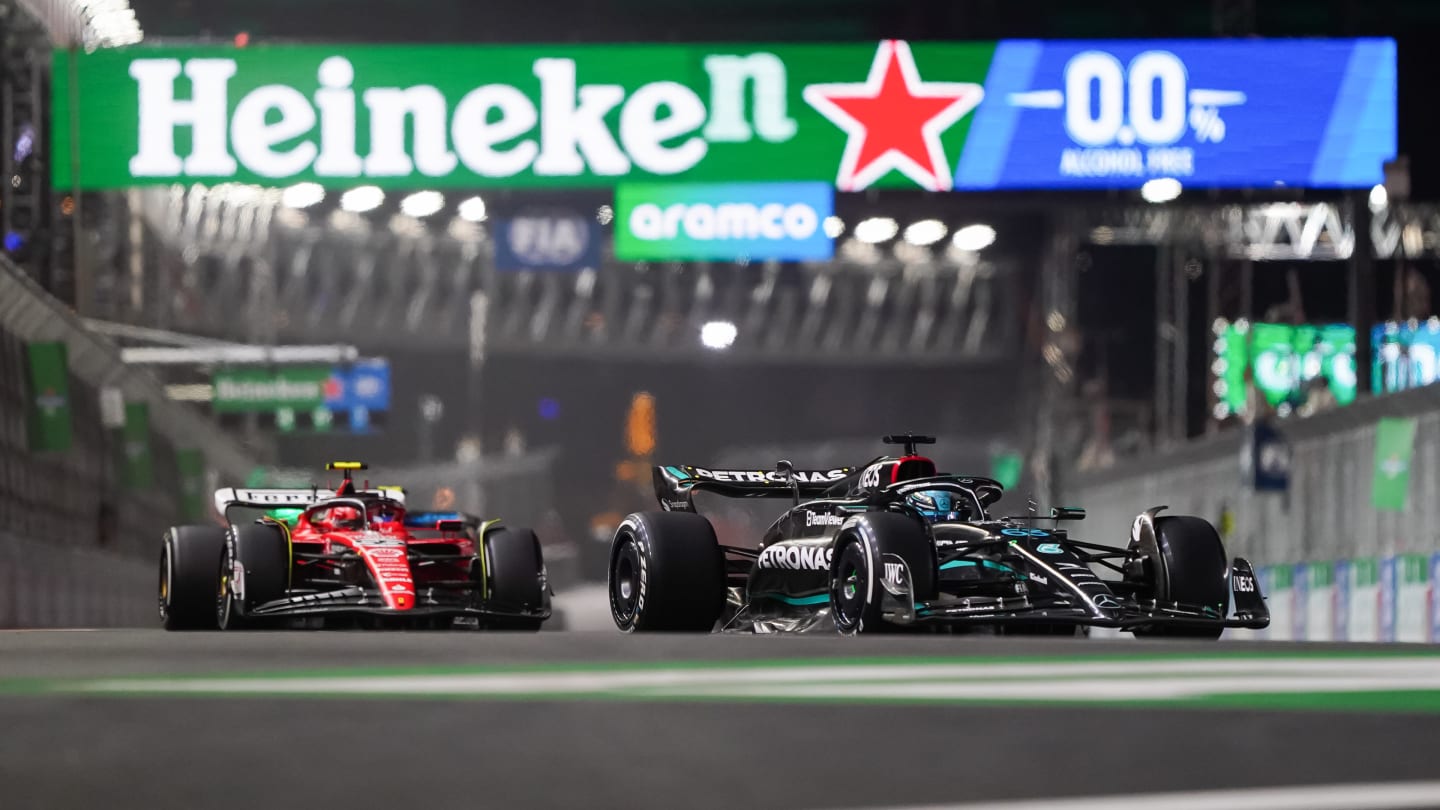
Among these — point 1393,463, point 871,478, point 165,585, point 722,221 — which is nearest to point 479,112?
point 722,221

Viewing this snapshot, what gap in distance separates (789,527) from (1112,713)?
746cm

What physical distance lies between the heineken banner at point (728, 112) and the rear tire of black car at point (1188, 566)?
43.8ft

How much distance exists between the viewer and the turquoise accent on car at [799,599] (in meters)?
12.5

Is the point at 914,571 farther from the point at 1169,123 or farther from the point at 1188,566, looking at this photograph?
the point at 1169,123

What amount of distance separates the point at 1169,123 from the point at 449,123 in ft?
24.8

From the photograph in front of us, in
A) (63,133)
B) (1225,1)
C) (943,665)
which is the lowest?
(943,665)

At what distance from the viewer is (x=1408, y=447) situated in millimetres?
19531

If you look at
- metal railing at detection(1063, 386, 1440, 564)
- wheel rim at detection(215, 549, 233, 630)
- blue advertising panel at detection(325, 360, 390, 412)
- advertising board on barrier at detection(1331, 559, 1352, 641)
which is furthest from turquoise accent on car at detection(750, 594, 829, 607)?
blue advertising panel at detection(325, 360, 390, 412)

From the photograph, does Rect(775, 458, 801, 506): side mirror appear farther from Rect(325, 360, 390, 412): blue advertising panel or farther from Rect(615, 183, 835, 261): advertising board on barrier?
Result: Rect(325, 360, 390, 412): blue advertising panel

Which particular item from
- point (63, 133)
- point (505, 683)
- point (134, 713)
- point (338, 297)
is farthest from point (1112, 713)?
point (338, 297)

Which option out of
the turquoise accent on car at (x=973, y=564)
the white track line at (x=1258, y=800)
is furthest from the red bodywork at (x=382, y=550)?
the white track line at (x=1258, y=800)

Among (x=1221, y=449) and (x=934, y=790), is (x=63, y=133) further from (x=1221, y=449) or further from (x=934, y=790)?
(x=934, y=790)

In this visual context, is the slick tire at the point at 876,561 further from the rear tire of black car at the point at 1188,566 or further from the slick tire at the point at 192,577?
the slick tire at the point at 192,577

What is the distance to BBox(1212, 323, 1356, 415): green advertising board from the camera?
133ft
